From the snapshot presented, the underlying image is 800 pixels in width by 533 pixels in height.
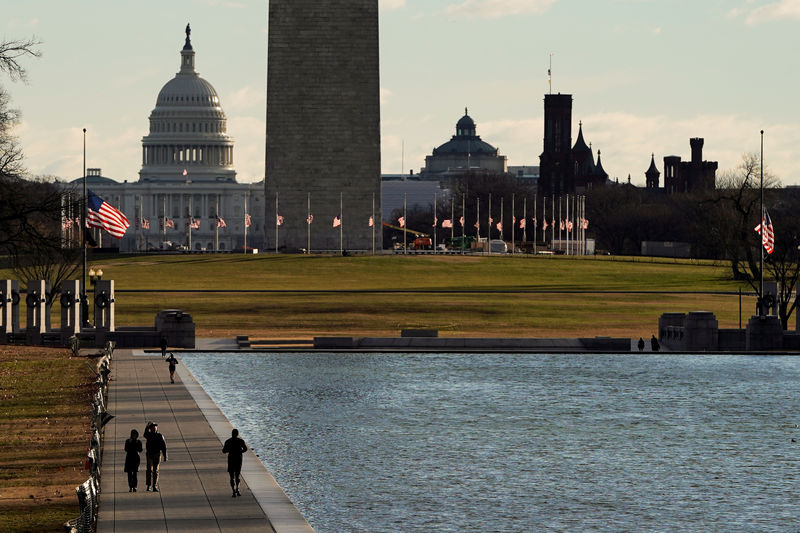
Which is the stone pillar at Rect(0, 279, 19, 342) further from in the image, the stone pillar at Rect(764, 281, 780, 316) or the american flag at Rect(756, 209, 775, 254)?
the american flag at Rect(756, 209, 775, 254)

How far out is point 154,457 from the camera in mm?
28844

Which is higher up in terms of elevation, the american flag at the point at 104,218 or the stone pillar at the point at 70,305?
the american flag at the point at 104,218

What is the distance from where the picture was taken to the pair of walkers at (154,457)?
1116 inches

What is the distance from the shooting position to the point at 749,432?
38.2 m

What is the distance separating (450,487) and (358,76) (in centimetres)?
10198

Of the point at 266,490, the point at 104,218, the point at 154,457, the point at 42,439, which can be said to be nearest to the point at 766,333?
the point at 104,218

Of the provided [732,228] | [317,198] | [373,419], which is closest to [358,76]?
[317,198]

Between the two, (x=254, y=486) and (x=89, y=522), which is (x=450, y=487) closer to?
(x=254, y=486)

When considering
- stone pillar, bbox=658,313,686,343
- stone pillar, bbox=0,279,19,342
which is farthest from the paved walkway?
stone pillar, bbox=658,313,686,343

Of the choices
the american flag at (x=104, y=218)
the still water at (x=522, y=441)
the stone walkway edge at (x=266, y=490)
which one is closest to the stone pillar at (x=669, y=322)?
the still water at (x=522, y=441)

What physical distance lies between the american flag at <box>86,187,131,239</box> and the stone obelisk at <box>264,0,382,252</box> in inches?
2510

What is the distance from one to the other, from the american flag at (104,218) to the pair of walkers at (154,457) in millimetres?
37495

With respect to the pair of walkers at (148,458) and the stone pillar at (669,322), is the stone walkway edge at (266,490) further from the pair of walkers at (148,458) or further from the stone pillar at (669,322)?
the stone pillar at (669,322)

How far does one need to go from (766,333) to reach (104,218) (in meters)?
29.3
